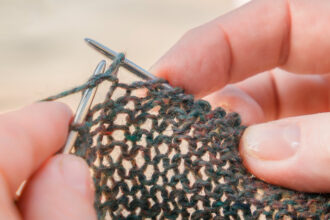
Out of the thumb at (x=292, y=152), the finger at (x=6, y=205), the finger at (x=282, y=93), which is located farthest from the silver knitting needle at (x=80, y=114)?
the finger at (x=282, y=93)

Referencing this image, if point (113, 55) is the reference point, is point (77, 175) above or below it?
below

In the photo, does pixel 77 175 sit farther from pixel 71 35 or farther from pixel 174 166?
pixel 71 35

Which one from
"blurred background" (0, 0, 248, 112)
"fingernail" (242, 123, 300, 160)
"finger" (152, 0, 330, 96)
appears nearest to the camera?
"fingernail" (242, 123, 300, 160)

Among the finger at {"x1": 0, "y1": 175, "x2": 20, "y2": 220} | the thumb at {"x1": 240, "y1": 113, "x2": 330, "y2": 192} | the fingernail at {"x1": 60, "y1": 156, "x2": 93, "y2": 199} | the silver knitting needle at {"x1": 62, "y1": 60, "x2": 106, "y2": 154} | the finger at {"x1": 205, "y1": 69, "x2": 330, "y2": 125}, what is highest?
the finger at {"x1": 205, "y1": 69, "x2": 330, "y2": 125}

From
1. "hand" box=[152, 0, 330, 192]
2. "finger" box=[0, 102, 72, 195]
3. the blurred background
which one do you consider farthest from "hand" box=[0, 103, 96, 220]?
the blurred background

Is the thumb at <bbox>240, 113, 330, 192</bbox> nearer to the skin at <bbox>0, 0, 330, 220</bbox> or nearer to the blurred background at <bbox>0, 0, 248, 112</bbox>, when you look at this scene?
the skin at <bbox>0, 0, 330, 220</bbox>

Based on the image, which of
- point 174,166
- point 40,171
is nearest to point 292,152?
point 174,166

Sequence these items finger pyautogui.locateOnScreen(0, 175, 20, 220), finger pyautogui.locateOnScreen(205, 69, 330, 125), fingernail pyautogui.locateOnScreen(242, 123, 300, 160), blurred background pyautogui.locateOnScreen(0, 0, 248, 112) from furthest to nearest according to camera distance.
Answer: blurred background pyautogui.locateOnScreen(0, 0, 248, 112) → finger pyautogui.locateOnScreen(205, 69, 330, 125) → fingernail pyautogui.locateOnScreen(242, 123, 300, 160) → finger pyautogui.locateOnScreen(0, 175, 20, 220)
